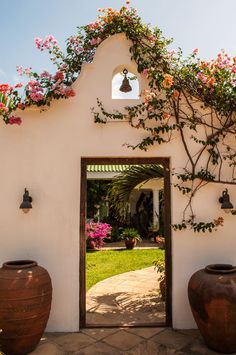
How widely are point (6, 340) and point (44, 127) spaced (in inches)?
141

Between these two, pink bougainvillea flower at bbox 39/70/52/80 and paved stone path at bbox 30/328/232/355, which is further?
pink bougainvillea flower at bbox 39/70/52/80

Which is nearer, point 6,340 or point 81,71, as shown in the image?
point 6,340

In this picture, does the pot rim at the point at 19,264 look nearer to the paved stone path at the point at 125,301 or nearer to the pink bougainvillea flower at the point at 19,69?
the paved stone path at the point at 125,301

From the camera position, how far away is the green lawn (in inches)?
387

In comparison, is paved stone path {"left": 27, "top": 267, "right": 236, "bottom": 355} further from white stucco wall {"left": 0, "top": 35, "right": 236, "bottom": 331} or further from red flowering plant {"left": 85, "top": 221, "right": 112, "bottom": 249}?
red flowering plant {"left": 85, "top": 221, "right": 112, "bottom": 249}

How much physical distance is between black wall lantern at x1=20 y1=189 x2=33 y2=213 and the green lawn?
373cm

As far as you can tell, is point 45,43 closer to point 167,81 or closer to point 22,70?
point 22,70

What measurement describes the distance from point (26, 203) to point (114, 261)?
23.6 ft

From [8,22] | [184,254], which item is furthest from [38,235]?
[8,22]

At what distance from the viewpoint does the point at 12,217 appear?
5672 mm

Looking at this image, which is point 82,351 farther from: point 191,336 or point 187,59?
point 187,59

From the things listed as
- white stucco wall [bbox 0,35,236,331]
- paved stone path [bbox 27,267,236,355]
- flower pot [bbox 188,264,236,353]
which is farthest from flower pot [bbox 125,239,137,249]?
flower pot [bbox 188,264,236,353]

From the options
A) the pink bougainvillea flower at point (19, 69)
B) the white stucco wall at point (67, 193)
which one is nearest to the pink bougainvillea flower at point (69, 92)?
the white stucco wall at point (67, 193)

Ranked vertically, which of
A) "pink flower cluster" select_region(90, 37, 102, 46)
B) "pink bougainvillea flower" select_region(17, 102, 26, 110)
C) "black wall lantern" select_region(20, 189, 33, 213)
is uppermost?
"pink flower cluster" select_region(90, 37, 102, 46)
